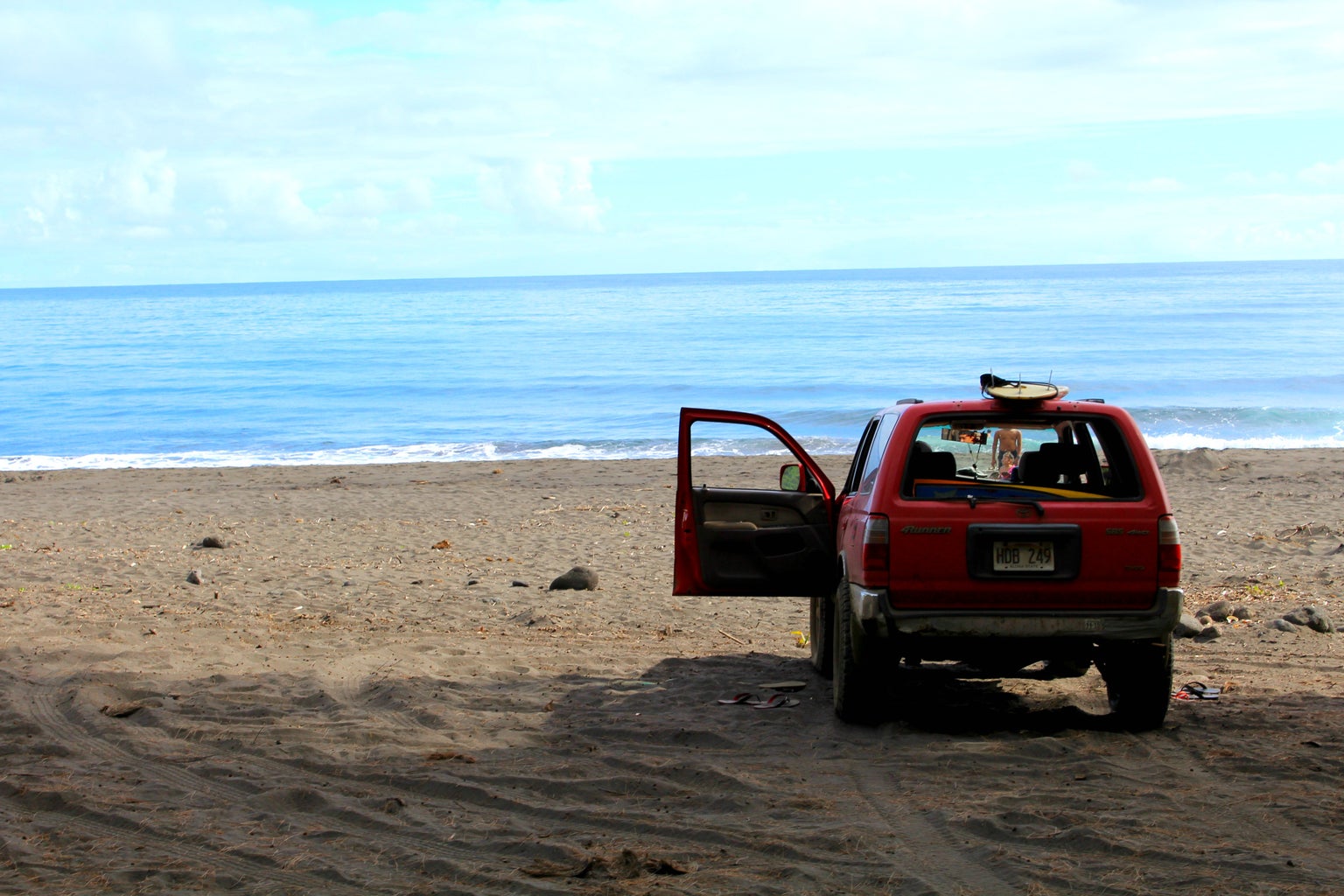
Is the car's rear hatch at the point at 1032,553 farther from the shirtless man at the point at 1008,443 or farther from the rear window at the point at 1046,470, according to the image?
the shirtless man at the point at 1008,443

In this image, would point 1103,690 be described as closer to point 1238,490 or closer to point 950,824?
point 950,824

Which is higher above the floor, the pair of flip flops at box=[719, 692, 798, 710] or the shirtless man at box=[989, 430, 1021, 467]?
the shirtless man at box=[989, 430, 1021, 467]

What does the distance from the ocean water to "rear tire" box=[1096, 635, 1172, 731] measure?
64.4 feet

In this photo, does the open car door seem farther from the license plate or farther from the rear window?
the license plate

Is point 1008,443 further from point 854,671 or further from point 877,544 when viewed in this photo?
point 877,544

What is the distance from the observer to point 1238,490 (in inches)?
643

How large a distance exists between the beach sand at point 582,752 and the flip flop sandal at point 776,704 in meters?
0.08

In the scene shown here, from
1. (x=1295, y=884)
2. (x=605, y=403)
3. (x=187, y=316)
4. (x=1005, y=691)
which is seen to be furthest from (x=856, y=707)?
(x=187, y=316)

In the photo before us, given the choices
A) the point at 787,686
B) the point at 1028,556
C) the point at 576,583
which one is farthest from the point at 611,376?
the point at 1028,556

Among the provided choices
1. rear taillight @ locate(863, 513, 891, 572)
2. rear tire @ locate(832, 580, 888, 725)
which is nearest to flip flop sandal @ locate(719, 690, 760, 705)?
rear tire @ locate(832, 580, 888, 725)

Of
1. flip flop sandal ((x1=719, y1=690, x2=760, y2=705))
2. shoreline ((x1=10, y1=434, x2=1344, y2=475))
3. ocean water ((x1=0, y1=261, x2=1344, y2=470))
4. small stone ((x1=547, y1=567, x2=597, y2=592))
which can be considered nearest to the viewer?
flip flop sandal ((x1=719, y1=690, x2=760, y2=705))

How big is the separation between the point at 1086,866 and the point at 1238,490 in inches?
548

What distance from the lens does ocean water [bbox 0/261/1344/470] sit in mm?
28797

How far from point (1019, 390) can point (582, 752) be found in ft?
9.09
